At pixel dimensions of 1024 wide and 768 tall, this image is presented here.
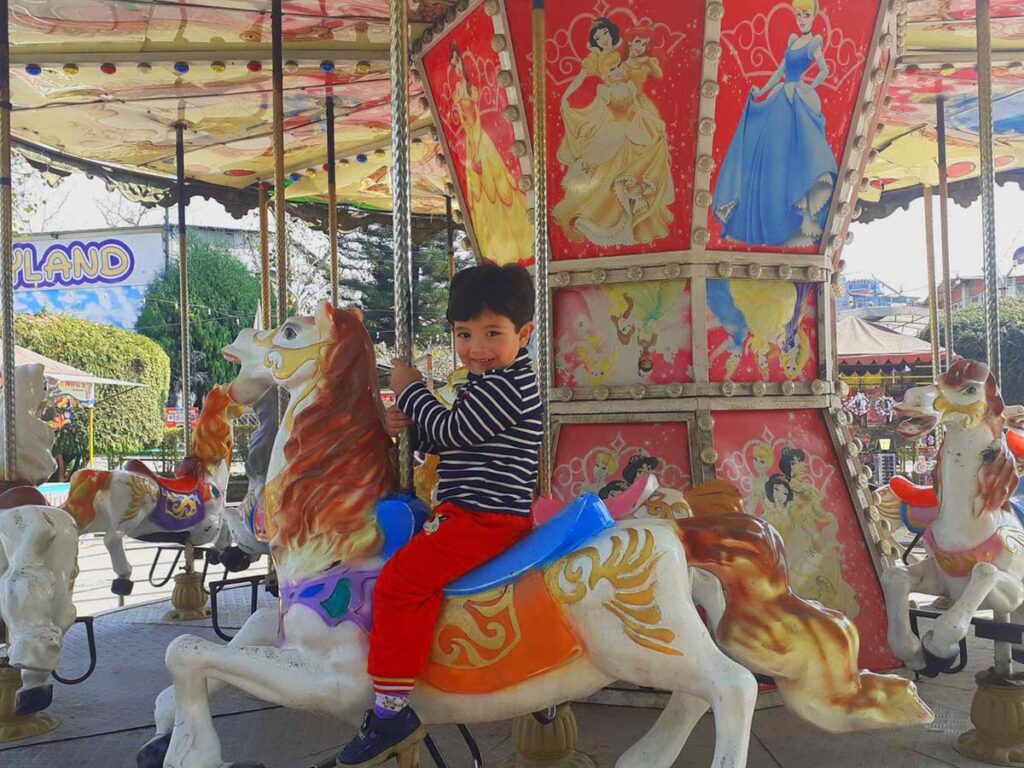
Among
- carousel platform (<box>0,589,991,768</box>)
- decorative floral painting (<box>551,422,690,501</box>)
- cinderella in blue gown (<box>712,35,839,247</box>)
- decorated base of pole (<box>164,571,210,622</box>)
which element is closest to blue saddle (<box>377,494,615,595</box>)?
carousel platform (<box>0,589,991,768</box>)

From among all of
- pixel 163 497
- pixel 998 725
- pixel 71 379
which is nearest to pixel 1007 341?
pixel 71 379

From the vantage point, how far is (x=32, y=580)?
3.42 m

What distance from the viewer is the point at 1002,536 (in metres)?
3.33

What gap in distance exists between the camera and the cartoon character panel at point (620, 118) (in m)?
3.74

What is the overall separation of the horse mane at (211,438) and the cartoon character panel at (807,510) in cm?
310

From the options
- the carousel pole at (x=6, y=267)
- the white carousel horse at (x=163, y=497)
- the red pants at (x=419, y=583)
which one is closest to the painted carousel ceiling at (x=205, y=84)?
the carousel pole at (x=6, y=267)

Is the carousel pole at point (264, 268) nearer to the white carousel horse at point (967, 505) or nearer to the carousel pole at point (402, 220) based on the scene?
the carousel pole at point (402, 220)

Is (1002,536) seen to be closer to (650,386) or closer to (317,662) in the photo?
(650,386)

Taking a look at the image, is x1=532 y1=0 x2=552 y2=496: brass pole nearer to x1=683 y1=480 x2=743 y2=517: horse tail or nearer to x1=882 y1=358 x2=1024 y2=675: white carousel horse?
x1=683 y1=480 x2=743 y2=517: horse tail

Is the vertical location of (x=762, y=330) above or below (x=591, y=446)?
above

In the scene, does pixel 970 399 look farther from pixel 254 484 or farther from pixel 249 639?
pixel 254 484

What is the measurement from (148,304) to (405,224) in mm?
24745

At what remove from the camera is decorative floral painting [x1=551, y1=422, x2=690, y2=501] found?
381 centimetres

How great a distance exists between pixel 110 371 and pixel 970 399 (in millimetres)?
18777
